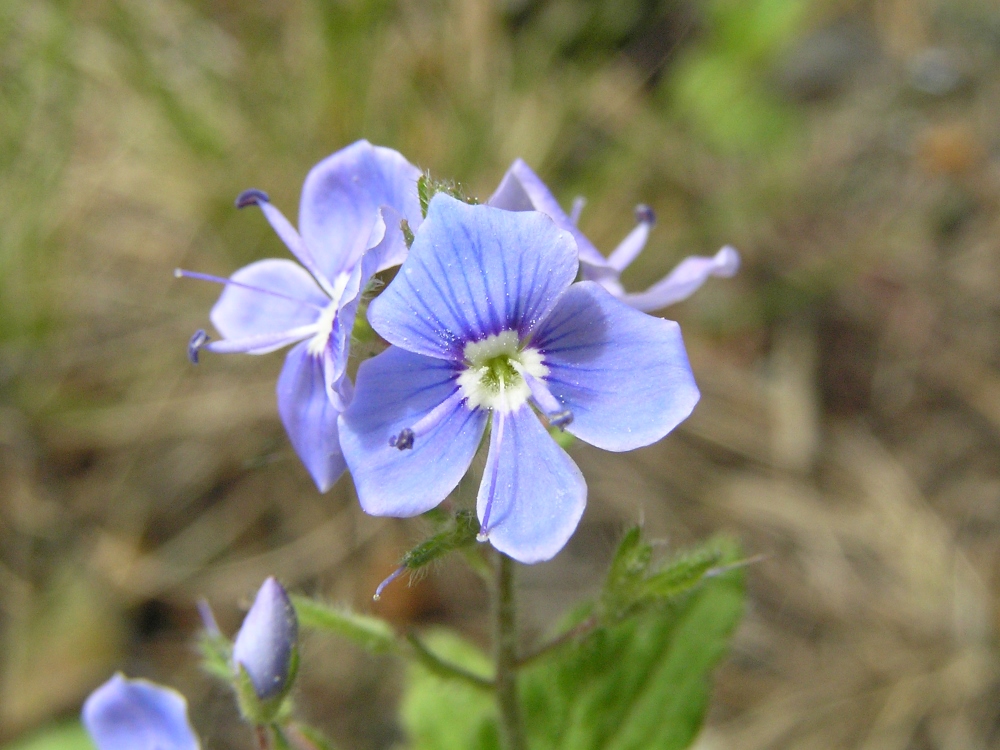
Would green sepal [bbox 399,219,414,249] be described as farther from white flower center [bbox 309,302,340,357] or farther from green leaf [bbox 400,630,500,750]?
green leaf [bbox 400,630,500,750]

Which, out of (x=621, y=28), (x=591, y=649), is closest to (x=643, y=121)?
(x=621, y=28)

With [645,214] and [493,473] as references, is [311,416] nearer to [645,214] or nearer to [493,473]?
[493,473]

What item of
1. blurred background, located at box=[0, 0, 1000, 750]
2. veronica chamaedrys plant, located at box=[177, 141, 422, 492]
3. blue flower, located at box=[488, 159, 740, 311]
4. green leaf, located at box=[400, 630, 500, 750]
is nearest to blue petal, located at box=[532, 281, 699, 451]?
blue flower, located at box=[488, 159, 740, 311]

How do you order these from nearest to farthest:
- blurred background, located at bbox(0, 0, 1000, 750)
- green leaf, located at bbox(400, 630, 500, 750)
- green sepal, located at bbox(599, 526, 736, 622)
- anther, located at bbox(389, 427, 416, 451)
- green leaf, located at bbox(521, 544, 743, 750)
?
anther, located at bbox(389, 427, 416, 451)
green sepal, located at bbox(599, 526, 736, 622)
green leaf, located at bbox(521, 544, 743, 750)
green leaf, located at bbox(400, 630, 500, 750)
blurred background, located at bbox(0, 0, 1000, 750)

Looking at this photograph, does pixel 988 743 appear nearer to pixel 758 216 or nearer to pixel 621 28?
pixel 758 216

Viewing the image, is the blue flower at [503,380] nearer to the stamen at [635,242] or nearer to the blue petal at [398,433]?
the blue petal at [398,433]

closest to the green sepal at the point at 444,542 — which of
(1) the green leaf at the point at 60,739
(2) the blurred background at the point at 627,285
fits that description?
(2) the blurred background at the point at 627,285
